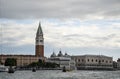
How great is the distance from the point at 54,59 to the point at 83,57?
589 inches

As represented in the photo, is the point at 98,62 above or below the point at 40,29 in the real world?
below

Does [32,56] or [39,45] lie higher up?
[39,45]

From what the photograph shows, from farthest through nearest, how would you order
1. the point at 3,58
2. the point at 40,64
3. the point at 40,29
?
1. the point at 40,29
2. the point at 3,58
3. the point at 40,64

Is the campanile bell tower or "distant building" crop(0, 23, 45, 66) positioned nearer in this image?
"distant building" crop(0, 23, 45, 66)

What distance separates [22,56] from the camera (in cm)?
17050

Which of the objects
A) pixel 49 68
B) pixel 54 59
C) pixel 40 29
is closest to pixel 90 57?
pixel 54 59

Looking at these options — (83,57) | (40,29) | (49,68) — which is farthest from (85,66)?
(49,68)

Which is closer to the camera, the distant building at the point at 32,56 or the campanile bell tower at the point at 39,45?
the distant building at the point at 32,56

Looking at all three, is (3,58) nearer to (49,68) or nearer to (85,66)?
(49,68)

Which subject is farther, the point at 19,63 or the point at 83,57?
the point at 83,57

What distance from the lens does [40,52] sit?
172 metres

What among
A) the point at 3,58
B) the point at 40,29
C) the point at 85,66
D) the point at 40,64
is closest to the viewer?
the point at 40,64

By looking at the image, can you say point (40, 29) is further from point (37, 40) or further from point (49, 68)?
point (49, 68)

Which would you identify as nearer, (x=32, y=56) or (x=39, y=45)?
(x=32, y=56)
